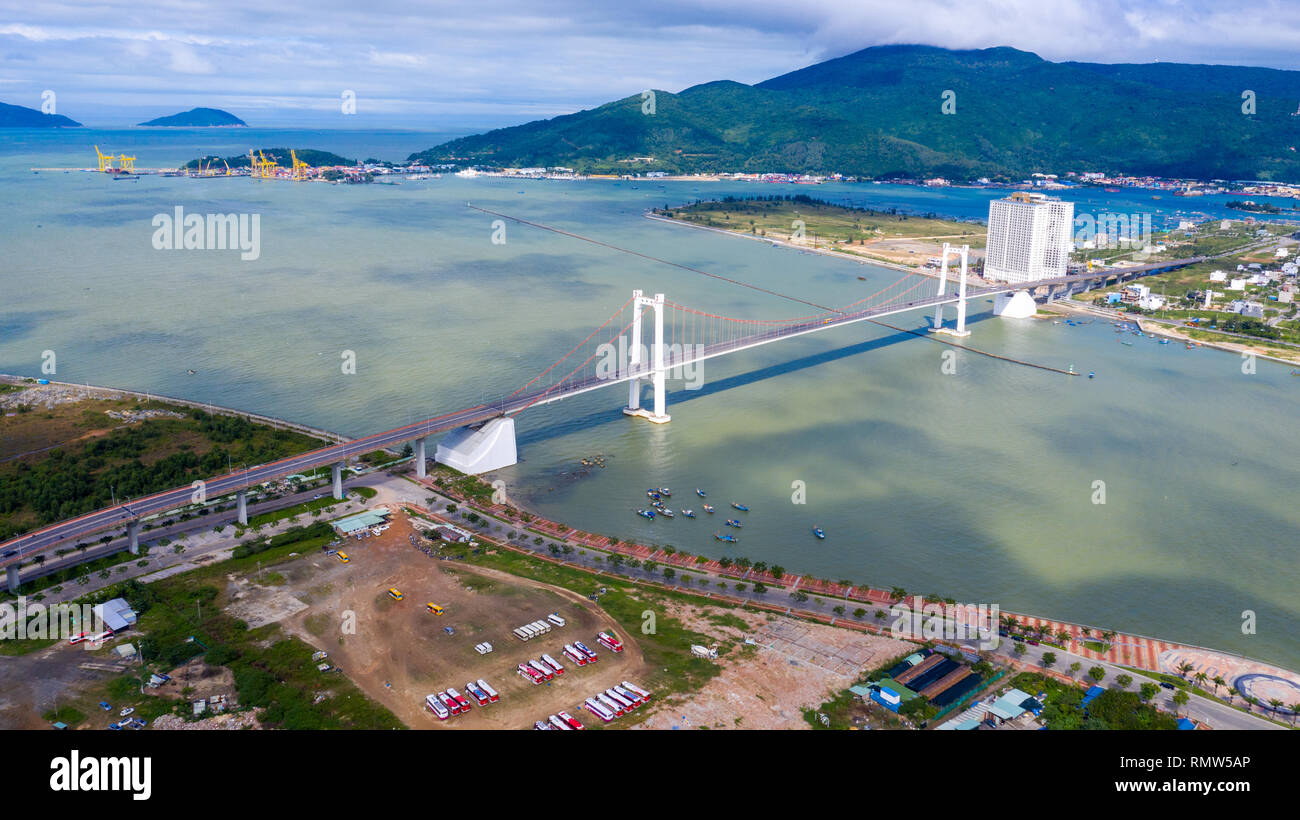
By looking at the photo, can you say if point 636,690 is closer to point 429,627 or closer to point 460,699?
point 460,699

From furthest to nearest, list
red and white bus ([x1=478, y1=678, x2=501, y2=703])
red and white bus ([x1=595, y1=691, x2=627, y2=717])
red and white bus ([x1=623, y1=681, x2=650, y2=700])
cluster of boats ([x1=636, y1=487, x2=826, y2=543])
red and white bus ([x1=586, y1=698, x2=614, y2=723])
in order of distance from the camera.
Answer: cluster of boats ([x1=636, y1=487, x2=826, y2=543]), red and white bus ([x1=623, y1=681, x2=650, y2=700]), red and white bus ([x1=478, y1=678, x2=501, y2=703]), red and white bus ([x1=595, y1=691, x2=627, y2=717]), red and white bus ([x1=586, y1=698, x2=614, y2=723])

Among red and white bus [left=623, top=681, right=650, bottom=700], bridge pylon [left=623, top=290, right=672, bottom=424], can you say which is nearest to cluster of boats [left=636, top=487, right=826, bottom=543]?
bridge pylon [left=623, top=290, right=672, bottom=424]

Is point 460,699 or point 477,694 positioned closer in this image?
point 460,699

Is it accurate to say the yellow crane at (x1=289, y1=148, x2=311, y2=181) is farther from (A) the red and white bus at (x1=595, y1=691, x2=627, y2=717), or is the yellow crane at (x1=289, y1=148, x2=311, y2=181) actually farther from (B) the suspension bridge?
(A) the red and white bus at (x1=595, y1=691, x2=627, y2=717)

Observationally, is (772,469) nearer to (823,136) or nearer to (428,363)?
(428,363)

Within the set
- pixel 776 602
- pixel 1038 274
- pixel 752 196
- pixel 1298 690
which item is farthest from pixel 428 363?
pixel 752 196

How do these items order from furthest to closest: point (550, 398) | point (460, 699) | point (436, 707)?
point (550, 398)
point (460, 699)
point (436, 707)

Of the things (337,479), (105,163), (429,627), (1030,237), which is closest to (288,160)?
(105,163)

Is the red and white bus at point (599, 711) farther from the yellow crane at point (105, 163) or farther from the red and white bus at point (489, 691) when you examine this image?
the yellow crane at point (105, 163)
